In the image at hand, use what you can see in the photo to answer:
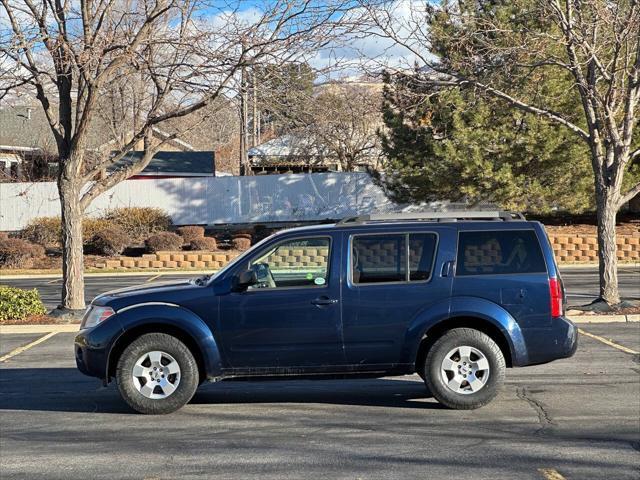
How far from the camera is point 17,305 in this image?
48.3 feet

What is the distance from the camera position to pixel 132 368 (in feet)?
26.0

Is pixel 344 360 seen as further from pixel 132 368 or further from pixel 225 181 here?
pixel 225 181

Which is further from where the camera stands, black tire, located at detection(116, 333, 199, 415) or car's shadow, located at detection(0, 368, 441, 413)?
car's shadow, located at detection(0, 368, 441, 413)

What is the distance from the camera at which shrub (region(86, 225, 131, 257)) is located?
28703mm

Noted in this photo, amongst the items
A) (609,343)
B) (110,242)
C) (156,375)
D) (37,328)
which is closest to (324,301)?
(156,375)

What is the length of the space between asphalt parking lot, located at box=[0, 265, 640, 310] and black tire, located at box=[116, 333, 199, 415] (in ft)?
33.1

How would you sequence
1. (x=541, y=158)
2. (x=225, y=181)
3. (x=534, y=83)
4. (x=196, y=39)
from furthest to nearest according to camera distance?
(x=225, y=181) < (x=541, y=158) < (x=534, y=83) < (x=196, y=39)

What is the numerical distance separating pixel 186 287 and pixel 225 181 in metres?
27.6

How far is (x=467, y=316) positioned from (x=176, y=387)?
2809 millimetres

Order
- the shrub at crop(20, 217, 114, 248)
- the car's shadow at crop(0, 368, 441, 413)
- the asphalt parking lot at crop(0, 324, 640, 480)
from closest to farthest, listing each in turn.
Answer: the asphalt parking lot at crop(0, 324, 640, 480)
the car's shadow at crop(0, 368, 441, 413)
the shrub at crop(20, 217, 114, 248)

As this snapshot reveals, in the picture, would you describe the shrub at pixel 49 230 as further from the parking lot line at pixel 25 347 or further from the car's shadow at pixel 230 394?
the car's shadow at pixel 230 394

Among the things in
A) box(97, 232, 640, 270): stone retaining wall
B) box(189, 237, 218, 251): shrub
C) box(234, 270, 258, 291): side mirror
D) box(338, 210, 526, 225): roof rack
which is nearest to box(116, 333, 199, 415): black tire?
box(234, 270, 258, 291): side mirror

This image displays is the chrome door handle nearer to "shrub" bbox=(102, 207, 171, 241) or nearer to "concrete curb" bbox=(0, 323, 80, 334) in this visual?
"concrete curb" bbox=(0, 323, 80, 334)

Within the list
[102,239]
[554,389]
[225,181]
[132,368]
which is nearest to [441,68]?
[554,389]
